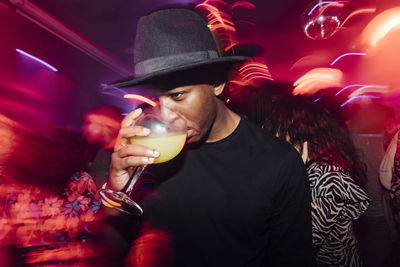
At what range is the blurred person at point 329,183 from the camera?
5.83 ft

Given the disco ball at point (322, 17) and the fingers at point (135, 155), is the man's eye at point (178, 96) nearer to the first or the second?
the fingers at point (135, 155)

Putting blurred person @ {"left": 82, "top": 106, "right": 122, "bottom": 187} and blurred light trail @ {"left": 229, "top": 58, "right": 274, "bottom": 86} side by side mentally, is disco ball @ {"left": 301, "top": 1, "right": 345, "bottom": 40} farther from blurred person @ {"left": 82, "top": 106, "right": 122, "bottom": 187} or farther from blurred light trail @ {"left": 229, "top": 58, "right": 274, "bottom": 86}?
blurred person @ {"left": 82, "top": 106, "right": 122, "bottom": 187}

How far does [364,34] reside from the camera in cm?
530

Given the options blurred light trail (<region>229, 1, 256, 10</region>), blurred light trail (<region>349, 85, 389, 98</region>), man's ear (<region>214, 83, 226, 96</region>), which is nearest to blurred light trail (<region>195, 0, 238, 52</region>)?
blurred light trail (<region>229, 1, 256, 10</region>)

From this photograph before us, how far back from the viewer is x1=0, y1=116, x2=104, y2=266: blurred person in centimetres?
201

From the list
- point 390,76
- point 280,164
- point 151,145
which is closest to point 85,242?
point 151,145

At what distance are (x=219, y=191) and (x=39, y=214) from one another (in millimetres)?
1889

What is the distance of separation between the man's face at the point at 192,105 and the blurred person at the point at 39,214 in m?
1.47

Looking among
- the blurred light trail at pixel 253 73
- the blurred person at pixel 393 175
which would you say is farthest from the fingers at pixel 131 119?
the blurred light trail at pixel 253 73

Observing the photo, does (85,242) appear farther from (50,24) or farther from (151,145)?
(50,24)

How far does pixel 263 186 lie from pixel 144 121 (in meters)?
0.78

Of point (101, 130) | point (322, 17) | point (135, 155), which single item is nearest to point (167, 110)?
point (135, 155)

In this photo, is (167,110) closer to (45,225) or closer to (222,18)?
(45,225)

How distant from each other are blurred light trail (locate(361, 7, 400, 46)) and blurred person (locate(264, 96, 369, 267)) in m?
3.72
